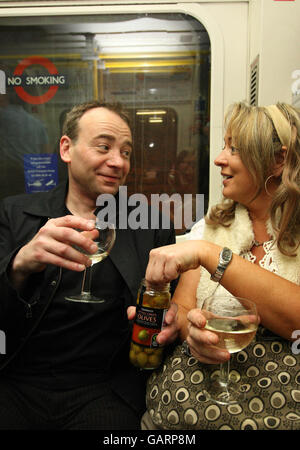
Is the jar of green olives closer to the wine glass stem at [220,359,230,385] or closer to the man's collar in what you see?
the wine glass stem at [220,359,230,385]

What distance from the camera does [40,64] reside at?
2.17m

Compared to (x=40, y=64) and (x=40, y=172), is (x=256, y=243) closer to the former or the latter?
(x=40, y=172)

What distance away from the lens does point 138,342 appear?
1229mm

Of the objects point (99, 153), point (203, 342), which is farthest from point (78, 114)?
point (203, 342)

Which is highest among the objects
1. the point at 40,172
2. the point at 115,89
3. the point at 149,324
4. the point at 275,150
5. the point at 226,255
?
the point at 115,89

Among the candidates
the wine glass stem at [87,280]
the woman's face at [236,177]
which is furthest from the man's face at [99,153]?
the woman's face at [236,177]

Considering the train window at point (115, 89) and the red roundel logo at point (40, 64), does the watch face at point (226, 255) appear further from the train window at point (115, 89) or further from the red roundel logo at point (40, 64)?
the red roundel logo at point (40, 64)

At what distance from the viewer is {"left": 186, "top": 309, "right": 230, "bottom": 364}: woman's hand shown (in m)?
1.02

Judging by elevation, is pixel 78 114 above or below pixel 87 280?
above

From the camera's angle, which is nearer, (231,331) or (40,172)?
(231,331)

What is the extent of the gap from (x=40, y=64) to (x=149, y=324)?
1690mm

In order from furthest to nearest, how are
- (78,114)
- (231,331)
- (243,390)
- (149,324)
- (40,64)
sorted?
(40,64) < (78,114) < (149,324) < (243,390) < (231,331)

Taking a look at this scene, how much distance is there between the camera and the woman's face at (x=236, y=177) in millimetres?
1438
